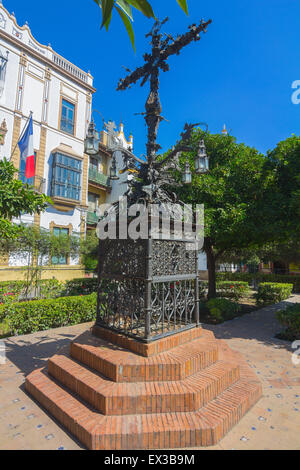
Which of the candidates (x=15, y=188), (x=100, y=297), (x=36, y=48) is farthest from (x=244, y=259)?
(x=36, y=48)

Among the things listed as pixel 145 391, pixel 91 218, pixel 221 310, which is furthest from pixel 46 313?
pixel 91 218

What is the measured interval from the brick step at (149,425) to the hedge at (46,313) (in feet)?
13.5

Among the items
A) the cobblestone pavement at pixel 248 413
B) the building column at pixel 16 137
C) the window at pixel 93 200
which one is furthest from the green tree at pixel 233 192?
the window at pixel 93 200

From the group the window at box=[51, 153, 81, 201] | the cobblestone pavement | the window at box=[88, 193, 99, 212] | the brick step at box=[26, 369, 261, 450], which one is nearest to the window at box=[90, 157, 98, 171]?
the window at box=[88, 193, 99, 212]

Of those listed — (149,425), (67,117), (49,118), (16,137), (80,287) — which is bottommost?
(149,425)

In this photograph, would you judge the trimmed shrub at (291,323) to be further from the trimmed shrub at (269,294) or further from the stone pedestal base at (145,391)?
the trimmed shrub at (269,294)

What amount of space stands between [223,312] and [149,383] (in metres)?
6.77

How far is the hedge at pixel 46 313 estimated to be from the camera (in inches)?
271

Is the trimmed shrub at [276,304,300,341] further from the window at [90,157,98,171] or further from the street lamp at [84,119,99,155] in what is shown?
the window at [90,157,98,171]

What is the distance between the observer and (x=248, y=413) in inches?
135

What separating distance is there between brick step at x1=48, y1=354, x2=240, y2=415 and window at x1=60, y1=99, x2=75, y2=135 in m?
18.5

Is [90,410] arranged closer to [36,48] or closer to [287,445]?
[287,445]

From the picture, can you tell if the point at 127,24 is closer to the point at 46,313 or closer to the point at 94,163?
the point at 46,313

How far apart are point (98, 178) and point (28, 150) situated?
9683 mm
